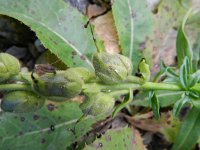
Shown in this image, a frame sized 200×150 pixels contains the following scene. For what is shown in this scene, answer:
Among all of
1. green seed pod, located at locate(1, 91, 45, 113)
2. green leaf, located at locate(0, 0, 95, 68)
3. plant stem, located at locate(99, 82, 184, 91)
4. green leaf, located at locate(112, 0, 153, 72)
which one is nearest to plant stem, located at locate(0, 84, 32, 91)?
green seed pod, located at locate(1, 91, 45, 113)

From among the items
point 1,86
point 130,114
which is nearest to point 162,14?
point 130,114

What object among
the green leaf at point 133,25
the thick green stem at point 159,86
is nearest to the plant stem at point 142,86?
the thick green stem at point 159,86

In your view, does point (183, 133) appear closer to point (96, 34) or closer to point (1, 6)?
point (96, 34)

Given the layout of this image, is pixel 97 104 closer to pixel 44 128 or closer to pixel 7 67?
pixel 7 67

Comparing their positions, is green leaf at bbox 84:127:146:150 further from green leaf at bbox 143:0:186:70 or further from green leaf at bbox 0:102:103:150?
green leaf at bbox 143:0:186:70

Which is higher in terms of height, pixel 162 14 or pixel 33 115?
pixel 162 14

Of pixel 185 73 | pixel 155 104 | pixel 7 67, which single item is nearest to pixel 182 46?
pixel 185 73

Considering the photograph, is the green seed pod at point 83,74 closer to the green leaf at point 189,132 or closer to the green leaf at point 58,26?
the green leaf at point 58,26
